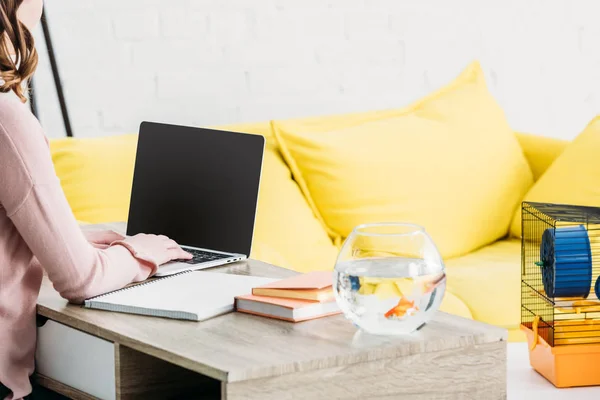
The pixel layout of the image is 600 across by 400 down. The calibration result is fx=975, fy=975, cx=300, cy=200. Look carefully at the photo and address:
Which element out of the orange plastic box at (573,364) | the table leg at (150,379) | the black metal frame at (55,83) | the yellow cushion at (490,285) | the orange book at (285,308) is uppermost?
the black metal frame at (55,83)

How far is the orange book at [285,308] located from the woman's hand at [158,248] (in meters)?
0.28

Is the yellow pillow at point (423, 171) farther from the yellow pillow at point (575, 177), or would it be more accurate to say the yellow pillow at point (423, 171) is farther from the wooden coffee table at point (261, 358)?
the wooden coffee table at point (261, 358)

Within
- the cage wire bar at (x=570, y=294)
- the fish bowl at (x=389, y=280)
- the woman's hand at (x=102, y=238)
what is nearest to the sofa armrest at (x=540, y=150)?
the cage wire bar at (x=570, y=294)

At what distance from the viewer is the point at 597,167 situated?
265 cm

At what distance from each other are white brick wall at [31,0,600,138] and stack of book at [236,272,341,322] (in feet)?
5.03

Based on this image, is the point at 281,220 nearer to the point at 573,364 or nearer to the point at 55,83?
the point at 55,83

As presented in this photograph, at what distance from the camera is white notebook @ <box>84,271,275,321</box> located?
52.1 inches

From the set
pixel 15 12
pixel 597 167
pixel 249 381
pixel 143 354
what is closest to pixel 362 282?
pixel 249 381

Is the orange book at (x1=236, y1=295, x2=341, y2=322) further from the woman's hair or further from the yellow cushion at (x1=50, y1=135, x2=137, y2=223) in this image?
the yellow cushion at (x1=50, y1=135, x2=137, y2=223)

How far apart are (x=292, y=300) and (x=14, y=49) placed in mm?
570

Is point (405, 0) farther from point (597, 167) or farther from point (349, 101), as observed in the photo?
point (597, 167)

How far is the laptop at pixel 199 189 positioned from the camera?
1.78 m

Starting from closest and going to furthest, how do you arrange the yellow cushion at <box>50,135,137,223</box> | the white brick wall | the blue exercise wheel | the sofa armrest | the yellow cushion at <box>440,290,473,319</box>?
1. the blue exercise wheel
2. the yellow cushion at <box>440,290,473,319</box>
3. the yellow cushion at <box>50,135,137,223</box>
4. the white brick wall
5. the sofa armrest

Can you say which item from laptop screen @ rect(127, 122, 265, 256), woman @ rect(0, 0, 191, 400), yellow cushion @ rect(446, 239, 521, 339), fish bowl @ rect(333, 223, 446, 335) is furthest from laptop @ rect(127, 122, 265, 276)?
yellow cushion @ rect(446, 239, 521, 339)
